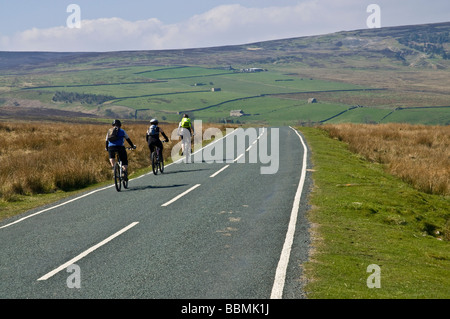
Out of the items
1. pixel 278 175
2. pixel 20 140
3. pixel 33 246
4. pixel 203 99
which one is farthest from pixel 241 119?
pixel 33 246

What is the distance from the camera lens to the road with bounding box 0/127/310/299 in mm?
7004

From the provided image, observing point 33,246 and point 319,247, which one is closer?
point 319,247

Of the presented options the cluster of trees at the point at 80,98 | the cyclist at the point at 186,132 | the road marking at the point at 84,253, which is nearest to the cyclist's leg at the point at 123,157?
the road marking at the point at 84,253

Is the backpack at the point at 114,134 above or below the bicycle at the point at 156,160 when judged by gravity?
above

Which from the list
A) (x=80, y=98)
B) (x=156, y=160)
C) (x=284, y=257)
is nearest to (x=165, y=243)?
(x=284, y=257)

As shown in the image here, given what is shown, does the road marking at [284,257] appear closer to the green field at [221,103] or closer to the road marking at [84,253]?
the road marking at [84,253]

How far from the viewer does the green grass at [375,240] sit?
702cm

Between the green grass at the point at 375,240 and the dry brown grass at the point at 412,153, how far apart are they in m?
1.63

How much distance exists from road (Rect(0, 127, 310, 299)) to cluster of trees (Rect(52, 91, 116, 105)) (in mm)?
161638

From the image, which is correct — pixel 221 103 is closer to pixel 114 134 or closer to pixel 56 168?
pixel 56 168
